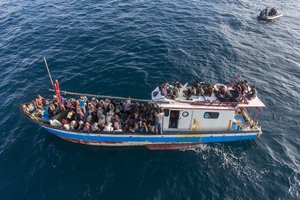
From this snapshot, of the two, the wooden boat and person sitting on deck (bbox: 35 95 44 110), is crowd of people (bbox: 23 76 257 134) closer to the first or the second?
person sitting on deck (bbox: 35 95 44 110)

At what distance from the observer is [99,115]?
2298 cm

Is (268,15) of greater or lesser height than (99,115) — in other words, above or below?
above

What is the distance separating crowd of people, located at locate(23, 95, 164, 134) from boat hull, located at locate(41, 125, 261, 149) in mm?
570

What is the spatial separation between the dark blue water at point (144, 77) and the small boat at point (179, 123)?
1.09 m

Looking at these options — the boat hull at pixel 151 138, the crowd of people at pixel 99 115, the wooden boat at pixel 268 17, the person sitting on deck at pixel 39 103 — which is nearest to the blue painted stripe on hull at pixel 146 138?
the boat hull at pixel 151 138

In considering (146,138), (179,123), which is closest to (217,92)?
(179,123)

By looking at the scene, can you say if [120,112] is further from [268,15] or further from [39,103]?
[268,15]

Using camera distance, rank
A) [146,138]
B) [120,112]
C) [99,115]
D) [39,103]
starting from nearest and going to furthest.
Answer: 1. [146,138]
2. [99,115]
3. [120,112]
4. [39,103]

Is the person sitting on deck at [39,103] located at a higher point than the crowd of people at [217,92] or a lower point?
lower

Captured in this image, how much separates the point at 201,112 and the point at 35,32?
1266 inches

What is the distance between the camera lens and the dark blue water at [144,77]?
20297 mm

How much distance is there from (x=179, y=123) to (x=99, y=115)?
7.69 meters

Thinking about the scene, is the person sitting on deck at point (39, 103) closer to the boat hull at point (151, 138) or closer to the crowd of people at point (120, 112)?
the crowd of people at point (120, 112)

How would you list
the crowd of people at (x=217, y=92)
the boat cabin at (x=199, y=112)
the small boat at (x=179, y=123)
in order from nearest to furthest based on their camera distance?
the boat cabin at (x=199, y=112) < the small boat at (x=179, y=123) < the crowd of people at (x=217, y=92)
